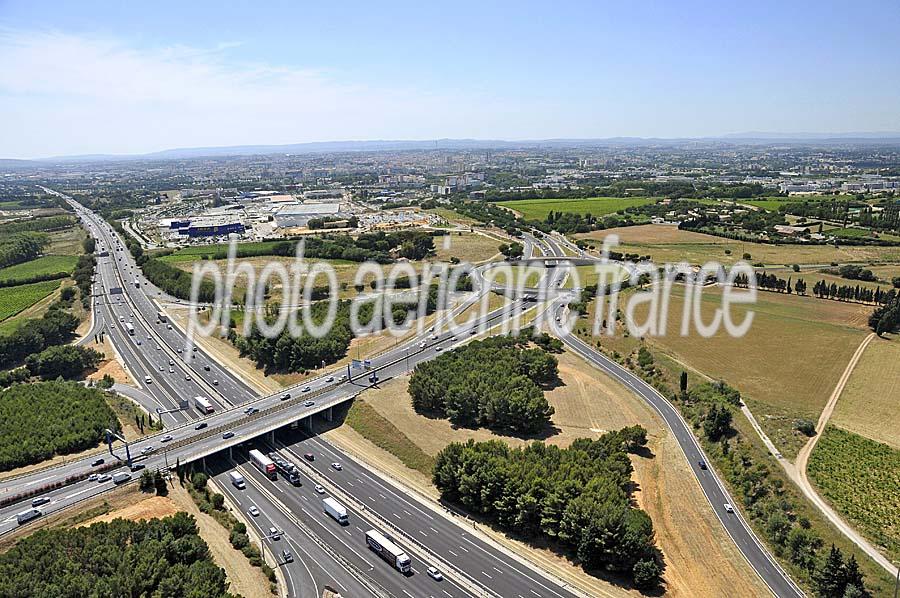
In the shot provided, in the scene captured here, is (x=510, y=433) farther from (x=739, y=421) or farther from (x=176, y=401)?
(x=176, y=401)

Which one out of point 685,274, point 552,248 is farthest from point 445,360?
point 552,248

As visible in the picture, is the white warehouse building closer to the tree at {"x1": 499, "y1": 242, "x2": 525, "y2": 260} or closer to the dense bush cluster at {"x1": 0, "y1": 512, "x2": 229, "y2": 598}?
the tree at {"x1": 499, "y1": 242, "x2": 525, "y2": 260}

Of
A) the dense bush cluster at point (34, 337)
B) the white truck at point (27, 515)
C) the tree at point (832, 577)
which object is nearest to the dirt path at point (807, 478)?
the tree at point (832, 577)

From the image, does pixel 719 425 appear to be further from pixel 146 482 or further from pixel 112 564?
pixel 146 482

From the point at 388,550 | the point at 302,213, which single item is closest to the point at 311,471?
the point at 388,550

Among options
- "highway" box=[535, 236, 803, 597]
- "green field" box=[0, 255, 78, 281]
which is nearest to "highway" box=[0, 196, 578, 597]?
"highway" box=[535, 236, 803, 597]

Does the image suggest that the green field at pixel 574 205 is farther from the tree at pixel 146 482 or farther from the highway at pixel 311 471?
the tree at pixel 146 482
